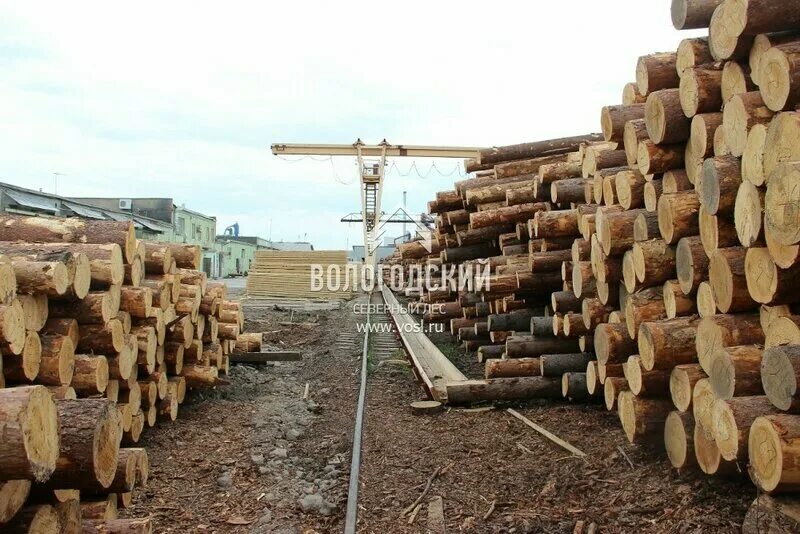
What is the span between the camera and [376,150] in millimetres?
27969

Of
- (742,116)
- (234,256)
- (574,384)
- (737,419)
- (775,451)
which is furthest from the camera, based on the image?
(234,256)

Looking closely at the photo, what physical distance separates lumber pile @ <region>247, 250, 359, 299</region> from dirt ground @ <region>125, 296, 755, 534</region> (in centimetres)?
1670

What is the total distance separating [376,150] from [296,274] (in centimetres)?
632

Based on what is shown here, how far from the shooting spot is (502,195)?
421 inches

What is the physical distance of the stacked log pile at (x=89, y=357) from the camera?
10.4 feet

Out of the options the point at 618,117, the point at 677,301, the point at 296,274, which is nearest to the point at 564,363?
the point at 677,301

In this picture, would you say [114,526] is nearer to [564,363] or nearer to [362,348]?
[564,363]

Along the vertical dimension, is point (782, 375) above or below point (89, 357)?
above

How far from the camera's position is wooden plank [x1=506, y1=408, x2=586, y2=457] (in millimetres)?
6316

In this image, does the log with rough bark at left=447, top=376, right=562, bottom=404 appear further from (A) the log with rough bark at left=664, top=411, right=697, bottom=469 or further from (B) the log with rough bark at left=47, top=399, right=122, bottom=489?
(B) the log with rough bark at left=47, top=399, right=122, bottom=489

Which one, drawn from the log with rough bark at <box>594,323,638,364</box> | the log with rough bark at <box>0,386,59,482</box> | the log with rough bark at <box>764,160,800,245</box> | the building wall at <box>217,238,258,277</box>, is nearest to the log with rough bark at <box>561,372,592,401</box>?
the log with rough bark at <box>594,323,638,364</box>

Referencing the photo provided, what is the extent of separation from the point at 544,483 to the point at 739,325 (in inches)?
84.5

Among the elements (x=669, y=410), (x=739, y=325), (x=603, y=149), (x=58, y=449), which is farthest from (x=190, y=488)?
(x=603, y=149)

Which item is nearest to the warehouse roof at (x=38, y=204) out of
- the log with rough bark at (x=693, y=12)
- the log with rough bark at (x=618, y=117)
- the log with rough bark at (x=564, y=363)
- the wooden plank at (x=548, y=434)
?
the log with rough bark at (x=564, y=363)
